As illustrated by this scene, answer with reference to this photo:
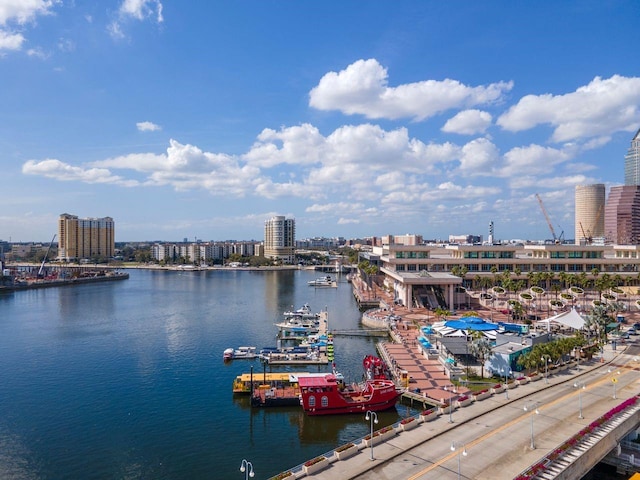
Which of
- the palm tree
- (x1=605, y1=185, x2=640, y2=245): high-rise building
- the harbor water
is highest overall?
(x1=605, y1=185, x2=640, y2=245): high-rise building

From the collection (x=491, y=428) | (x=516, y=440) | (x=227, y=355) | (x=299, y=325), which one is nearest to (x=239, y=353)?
(x=227, y=355)

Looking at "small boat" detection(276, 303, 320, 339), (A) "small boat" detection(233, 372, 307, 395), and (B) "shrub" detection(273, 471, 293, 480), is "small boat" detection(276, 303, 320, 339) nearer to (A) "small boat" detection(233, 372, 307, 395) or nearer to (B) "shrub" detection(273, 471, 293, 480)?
(A) "small boat" detection(233, 372, 307, 395)

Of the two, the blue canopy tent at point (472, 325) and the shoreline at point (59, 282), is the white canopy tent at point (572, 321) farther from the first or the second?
the shoreline at point (59, 282)

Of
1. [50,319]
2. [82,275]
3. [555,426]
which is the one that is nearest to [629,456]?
[555,426]

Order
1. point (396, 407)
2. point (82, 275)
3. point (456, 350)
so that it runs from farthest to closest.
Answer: point (82, 275)
point (456, 350)
point (396, 407)

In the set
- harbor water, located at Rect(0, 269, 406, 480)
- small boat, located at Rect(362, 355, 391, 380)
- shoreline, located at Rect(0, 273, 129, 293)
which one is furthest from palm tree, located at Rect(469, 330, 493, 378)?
shoreline, located at Rect(0, 273, 129, 293)

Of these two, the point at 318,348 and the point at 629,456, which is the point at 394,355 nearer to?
the point at 318,348

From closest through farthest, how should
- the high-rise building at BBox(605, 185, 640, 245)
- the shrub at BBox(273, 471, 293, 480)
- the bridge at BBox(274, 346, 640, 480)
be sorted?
the shrub at BBox(273, 471, 293, 480) → the bridge at BBox(274, 346, 640, 480) → the high-rise building at BBox(605, 185, 640, 245)
